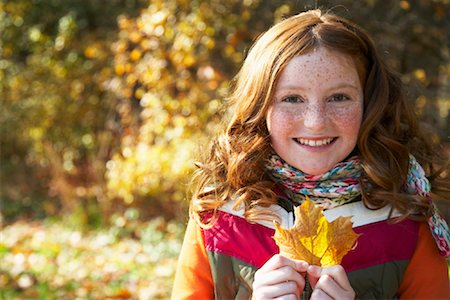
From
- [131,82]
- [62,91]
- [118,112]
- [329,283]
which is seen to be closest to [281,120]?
[329,283]

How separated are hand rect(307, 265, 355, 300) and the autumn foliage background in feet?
6.69

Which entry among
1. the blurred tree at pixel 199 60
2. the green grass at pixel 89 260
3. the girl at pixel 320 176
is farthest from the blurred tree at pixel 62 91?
the girl at pixel 320 176

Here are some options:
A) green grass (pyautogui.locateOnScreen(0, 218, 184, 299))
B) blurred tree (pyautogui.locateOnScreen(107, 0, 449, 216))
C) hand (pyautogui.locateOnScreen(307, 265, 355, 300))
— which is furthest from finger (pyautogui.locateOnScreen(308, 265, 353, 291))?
green grass (pyautogui.locateOnScreen(0, 218, 184, 299))

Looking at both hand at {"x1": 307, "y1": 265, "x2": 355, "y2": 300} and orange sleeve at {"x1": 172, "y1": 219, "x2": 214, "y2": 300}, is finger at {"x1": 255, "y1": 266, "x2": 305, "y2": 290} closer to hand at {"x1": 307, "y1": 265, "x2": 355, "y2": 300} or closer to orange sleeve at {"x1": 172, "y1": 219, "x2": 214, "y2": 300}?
hand at {"x1": 307, "y1": 265, "x2": 355, "y2": 300}

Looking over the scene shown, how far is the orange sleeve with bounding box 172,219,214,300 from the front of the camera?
6.36ft

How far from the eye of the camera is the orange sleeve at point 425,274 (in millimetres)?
1870

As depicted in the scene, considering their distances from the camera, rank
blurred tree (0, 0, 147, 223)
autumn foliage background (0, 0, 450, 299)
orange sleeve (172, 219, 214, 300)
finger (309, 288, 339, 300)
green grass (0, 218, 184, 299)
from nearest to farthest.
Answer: finger (309, 288, 339, 300) → orange sleeve (172, 219, 214, 300) → autumn foliage background (0, 0, 450, 299) → green grass (0, 218, 184, 299) → blurred tree (0, 0, 147, 223)

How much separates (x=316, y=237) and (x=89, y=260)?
4787 mm

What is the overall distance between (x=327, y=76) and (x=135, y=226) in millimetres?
5405

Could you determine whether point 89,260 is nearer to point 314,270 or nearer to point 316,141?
point 316,141

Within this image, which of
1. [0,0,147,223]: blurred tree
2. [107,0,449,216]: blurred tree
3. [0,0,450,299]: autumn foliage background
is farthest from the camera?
[0,0,147,223]: blurred tree

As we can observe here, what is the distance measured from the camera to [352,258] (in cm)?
190

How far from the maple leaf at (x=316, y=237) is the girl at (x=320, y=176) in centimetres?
21

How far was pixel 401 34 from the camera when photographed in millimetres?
4676
